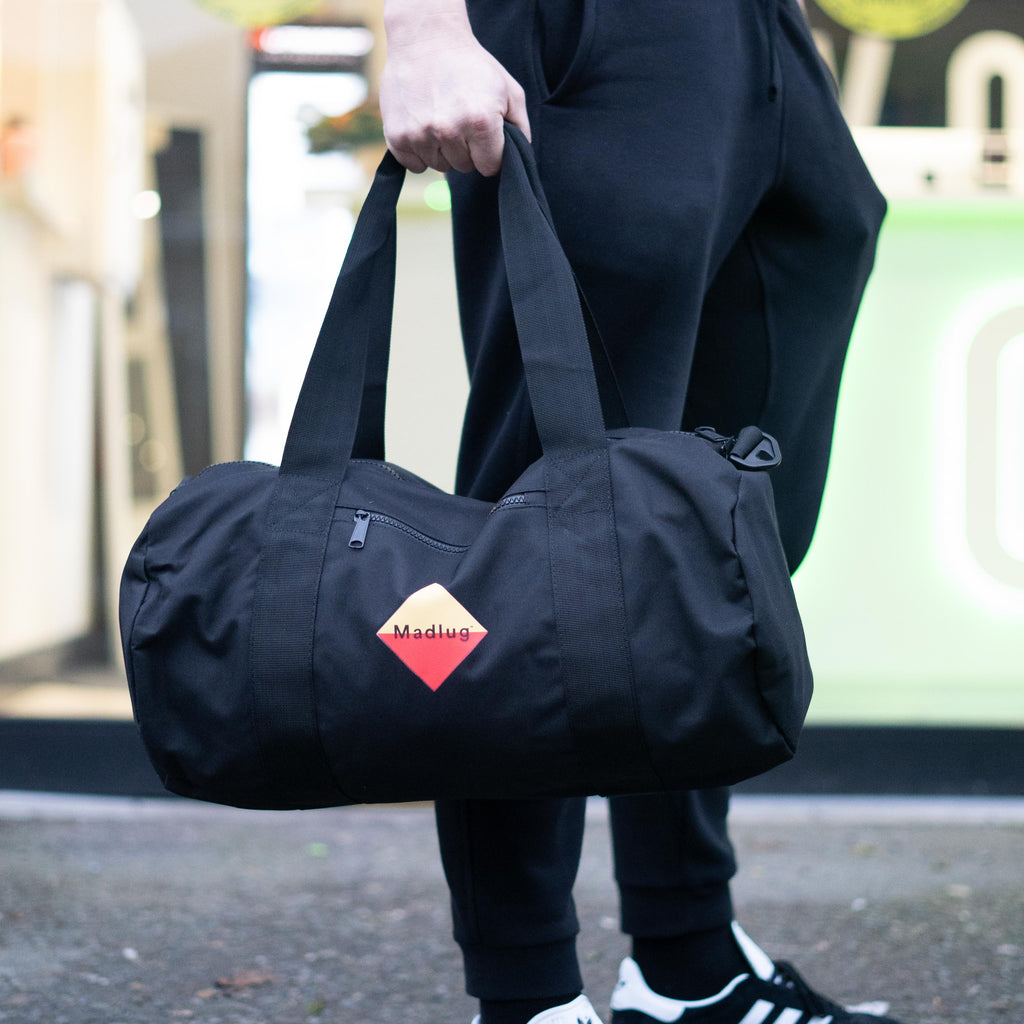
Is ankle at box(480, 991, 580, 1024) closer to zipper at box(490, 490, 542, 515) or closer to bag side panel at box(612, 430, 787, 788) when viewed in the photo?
bag side panel at box(612, 430, 787, 788)

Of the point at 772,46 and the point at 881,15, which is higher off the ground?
the point at 881,15

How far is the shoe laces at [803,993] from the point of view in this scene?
4.64ft

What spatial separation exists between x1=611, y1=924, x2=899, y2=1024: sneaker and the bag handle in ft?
2.42

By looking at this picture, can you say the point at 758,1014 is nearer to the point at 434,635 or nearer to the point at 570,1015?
the point at 570,1015

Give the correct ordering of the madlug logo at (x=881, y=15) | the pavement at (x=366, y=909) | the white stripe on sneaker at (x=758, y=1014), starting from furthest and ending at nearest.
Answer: the madlug logo at (x=881, y=15) < the pavement at (x=366, y=909) < the white stripe on sneaker at (x=758, y=1014)

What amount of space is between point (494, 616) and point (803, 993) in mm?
752

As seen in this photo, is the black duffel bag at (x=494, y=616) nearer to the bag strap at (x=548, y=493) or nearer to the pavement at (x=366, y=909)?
the bag strap at (x=548, y=493)

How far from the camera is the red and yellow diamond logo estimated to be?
1.01 metres

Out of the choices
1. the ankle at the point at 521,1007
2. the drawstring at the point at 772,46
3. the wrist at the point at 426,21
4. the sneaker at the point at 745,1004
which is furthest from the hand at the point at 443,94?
the sneaker at the point at 745,1004

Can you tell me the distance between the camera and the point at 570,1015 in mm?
1239

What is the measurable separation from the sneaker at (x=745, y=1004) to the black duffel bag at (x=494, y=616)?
1.54 feet

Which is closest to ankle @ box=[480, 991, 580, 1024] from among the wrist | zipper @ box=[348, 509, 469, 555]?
zipper @ box=[348, 509, 469, 555]

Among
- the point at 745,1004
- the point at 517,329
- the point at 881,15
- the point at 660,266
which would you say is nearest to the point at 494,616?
the point at 517,329

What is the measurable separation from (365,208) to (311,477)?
27 cm
